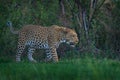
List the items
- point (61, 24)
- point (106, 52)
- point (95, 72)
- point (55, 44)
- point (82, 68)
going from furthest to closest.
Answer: point (61, 24)
point (106, 52)
point (55, 44)
point (82, 68)
point (95, 72)

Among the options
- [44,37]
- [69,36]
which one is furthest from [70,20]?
[44,37]

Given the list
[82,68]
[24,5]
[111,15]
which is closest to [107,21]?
[111,15]

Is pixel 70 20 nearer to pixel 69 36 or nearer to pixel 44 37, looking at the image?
pixel 69 36

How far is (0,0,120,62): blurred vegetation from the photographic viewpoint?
19281 millimetres

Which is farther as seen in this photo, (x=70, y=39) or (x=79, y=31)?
(x=79, y=31)

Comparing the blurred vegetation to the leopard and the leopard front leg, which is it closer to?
the leopard

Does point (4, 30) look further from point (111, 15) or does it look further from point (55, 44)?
point (111, 15)

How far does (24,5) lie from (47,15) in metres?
1.16

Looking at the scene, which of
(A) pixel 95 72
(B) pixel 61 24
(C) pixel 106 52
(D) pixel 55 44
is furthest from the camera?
(B) pixel 61 24

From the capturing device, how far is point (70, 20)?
68.5ft

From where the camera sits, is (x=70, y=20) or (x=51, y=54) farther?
(x=70, y=20)

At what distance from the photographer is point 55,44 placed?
17.1 meters

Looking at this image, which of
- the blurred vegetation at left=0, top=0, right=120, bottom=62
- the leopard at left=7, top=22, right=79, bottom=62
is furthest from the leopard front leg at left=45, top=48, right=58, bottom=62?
the blurred vegetation at left=0, top=0, right=120, bottom=62

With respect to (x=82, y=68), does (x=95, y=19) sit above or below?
above
